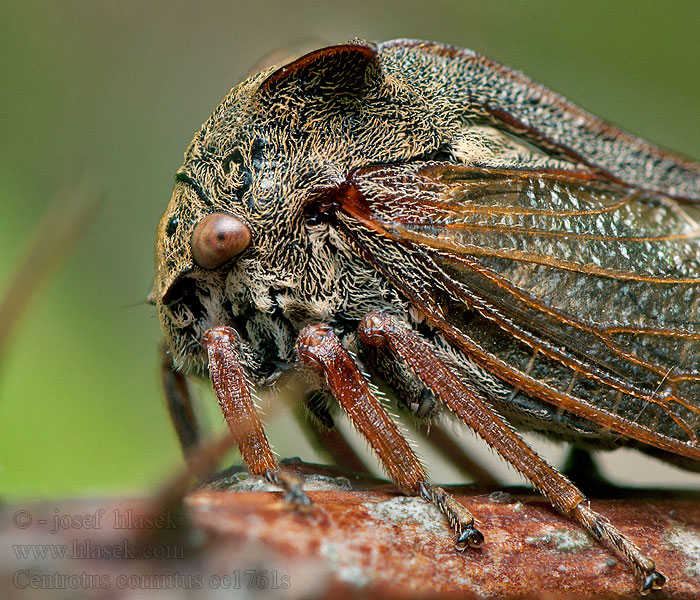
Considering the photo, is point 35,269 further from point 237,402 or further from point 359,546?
point 237,402

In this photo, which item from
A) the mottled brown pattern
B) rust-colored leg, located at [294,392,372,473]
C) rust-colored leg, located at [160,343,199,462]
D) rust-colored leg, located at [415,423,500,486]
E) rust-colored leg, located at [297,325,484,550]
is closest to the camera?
rust-colored leg, located at [297,325,484,550]

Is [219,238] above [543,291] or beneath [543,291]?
above

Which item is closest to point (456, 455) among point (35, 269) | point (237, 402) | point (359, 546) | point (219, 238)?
point (237, 402)

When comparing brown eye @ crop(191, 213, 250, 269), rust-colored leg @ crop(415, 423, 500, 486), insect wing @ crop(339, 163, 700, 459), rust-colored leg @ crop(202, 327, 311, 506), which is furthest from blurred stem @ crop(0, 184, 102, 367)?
rust-colored leg @ crop(415, 423, 500, 486)

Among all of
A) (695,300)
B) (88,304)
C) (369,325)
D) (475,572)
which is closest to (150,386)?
(88,304)

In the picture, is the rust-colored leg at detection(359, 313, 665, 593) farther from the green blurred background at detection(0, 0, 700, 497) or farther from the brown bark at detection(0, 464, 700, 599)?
the green blurred background at detection(0, 0, 700, 497)

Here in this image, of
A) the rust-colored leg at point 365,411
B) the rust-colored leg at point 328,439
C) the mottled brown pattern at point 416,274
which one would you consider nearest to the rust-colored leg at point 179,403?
the mottled brown pattern at point 416,274
